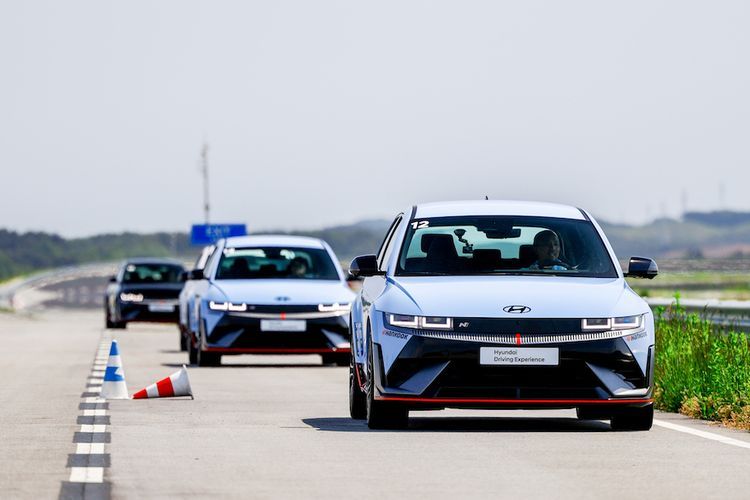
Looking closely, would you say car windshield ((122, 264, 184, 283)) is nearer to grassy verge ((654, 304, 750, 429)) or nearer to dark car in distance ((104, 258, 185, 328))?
dark car in distance ((104, 258, 185, 328))

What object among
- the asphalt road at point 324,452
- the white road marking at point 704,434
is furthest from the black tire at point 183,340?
the white road marking at point 704,434

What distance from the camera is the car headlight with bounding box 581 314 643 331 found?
13.2 m

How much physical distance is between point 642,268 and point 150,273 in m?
29.9

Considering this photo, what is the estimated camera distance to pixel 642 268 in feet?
46.3

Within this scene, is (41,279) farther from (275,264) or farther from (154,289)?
(275,264)

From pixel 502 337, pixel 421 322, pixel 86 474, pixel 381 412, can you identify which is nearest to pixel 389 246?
pixel 381 412

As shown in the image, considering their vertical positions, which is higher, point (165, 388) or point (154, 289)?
point (165, 388)

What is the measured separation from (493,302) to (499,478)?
275 centimetres

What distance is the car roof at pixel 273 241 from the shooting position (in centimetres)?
2595

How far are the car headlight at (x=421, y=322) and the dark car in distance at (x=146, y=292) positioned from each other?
27.2 m

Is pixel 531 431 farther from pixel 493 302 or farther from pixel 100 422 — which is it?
A: pixel 100 422

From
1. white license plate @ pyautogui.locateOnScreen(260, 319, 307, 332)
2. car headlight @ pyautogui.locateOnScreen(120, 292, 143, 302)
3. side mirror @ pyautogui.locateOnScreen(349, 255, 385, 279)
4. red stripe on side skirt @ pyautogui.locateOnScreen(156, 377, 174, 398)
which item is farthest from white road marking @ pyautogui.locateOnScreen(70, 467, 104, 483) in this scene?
car headlight @ pyautogui.locateOnScreen(120, 292, 143, 302)

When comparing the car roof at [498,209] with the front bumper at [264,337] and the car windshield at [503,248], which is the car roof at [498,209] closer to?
the car windshield at [503,248]

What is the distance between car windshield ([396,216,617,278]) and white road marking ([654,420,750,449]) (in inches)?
49.2
